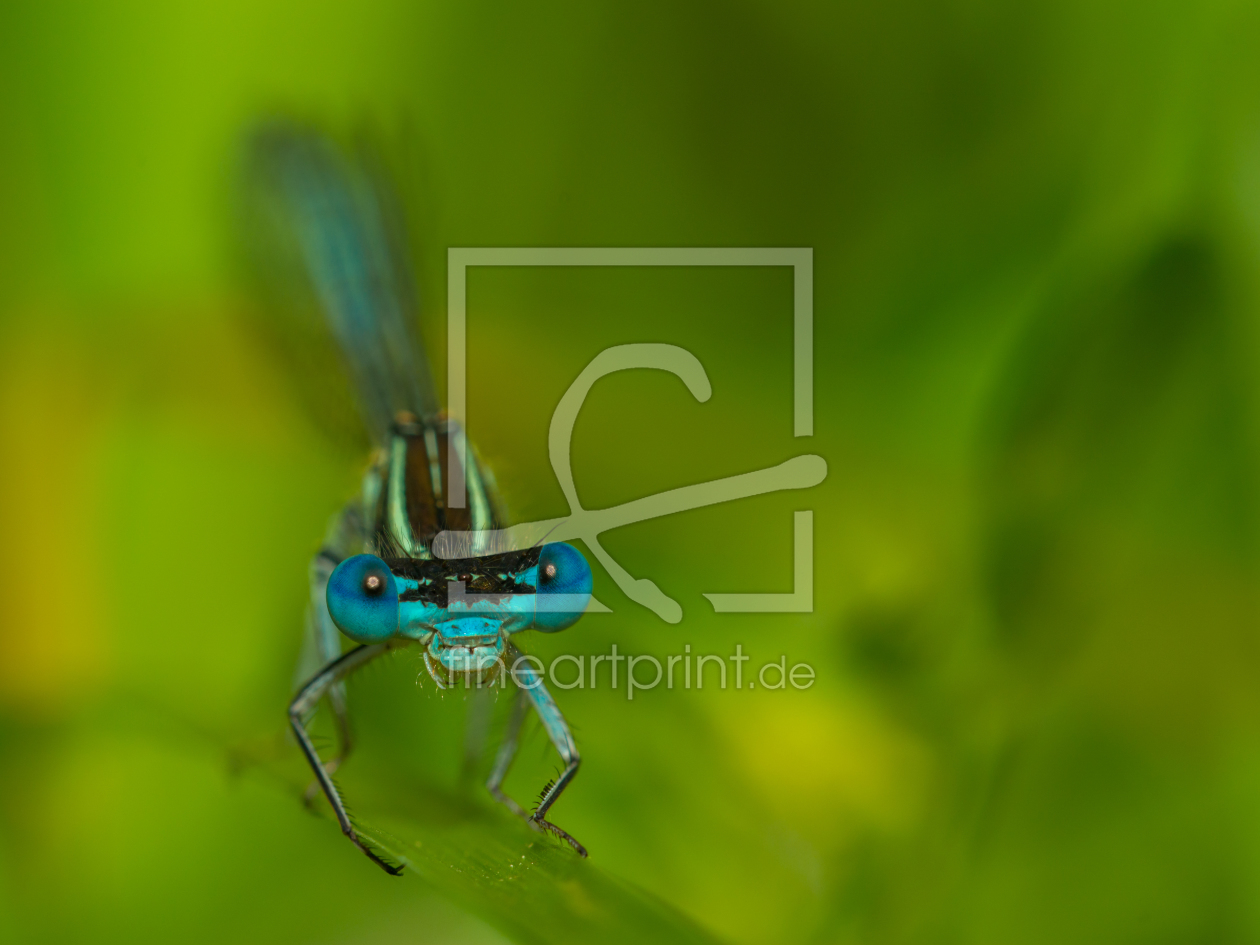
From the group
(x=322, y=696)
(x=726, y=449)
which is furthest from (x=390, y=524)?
(x=726, y=449)

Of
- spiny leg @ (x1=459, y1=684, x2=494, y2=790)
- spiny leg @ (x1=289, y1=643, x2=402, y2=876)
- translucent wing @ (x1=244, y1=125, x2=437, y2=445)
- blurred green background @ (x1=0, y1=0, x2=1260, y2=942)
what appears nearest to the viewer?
blurred green background @ (x1=0, y1=0, x2=1260, y2=942)

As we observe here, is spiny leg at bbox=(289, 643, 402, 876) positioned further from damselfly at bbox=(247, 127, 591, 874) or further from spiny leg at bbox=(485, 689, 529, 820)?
spiny leg at bbox=(485, 689, 529, 820)

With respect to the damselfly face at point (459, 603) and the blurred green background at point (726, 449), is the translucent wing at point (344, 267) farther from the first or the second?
the damselfly face at point (459, 603)

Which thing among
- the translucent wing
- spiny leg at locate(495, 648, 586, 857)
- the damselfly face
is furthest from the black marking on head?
the translucent wing

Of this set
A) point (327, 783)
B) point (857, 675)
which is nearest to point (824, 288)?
point (857, 675)

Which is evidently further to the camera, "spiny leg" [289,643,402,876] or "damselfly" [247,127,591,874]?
"damselfly" [247,127,591,874]
